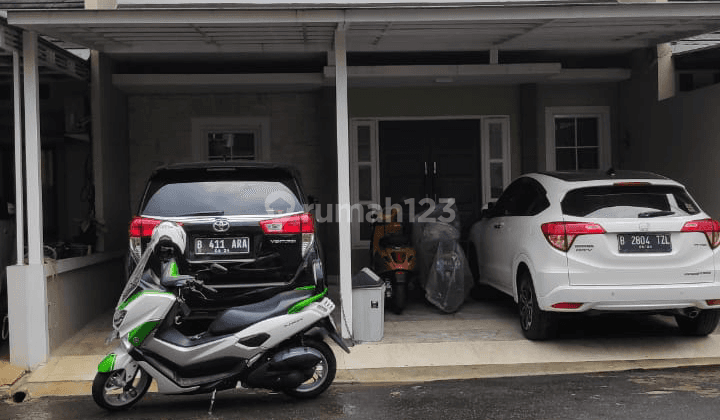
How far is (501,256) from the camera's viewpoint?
8.87 meters

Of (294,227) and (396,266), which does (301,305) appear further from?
(396,266)

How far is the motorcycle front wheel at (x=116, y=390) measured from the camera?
5.84 metres

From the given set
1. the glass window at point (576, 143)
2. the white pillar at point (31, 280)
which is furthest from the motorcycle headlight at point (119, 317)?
the glass window at point (576, 143)

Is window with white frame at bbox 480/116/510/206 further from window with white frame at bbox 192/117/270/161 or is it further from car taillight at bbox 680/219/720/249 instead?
car taillight at bbox 680/219/720/249

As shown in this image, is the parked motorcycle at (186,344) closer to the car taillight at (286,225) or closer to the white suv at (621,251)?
the car taillight at (286,225)

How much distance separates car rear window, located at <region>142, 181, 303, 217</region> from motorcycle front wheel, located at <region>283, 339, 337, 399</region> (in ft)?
4.93

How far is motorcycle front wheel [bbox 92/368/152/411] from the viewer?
584cm

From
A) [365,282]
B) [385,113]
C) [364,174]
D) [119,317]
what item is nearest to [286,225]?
[365,282]

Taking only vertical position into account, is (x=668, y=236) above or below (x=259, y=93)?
below

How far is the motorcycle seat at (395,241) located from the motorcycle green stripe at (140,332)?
4200 millimetres

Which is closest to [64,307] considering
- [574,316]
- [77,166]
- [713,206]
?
[77,166]

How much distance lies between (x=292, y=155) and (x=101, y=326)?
4.05 meters

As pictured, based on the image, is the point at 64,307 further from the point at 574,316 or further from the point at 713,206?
the point at 713,206

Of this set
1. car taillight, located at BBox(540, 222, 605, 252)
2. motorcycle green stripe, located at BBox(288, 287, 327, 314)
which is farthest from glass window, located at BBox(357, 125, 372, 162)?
motorcycle green stripe, located at BBox(288, 287, 327, 314)
